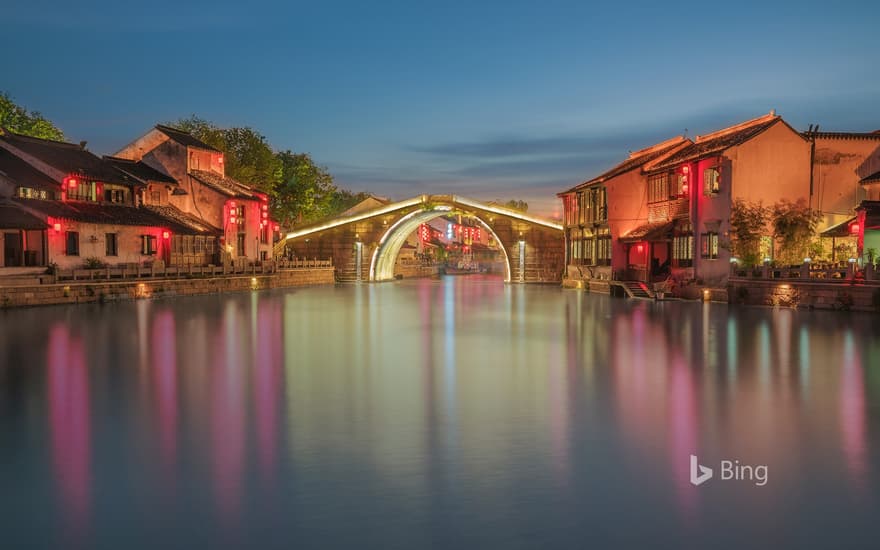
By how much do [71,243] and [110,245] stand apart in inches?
107

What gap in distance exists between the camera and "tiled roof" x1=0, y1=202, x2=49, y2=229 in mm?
32125

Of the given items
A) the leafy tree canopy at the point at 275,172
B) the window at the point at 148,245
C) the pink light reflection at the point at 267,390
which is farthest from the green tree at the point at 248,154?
the pink light reflection at the point at 267,390

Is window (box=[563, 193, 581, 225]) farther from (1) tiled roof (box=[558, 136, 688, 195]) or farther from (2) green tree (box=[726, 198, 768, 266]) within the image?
(2) green tree (box=[726, 198, 768, 266])

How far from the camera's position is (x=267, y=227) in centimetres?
5553

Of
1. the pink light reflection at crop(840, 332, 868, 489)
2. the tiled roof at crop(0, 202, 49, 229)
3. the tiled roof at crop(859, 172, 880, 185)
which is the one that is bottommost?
the pink light reflection at crop(840, 332, 868, 489)

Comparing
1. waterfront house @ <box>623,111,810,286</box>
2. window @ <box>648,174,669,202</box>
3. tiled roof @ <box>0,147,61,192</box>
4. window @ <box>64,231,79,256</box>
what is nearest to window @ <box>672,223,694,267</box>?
waterfront house @ <box>623,111,810,286</box>

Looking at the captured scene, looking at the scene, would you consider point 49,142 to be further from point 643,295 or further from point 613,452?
point 613,452

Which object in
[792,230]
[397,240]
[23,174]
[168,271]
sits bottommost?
[168,271]

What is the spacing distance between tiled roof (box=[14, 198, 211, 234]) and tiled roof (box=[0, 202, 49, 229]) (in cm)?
55

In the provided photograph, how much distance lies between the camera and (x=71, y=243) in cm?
3572

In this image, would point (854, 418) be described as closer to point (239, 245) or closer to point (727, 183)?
point (727, 183)

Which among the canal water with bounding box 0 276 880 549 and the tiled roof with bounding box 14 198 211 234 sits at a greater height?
the tiled roof with bounding box 14 198 211 234

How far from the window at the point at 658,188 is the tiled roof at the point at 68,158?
32.0 m

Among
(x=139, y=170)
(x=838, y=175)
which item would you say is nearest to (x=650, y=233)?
(x=838, y=175)
